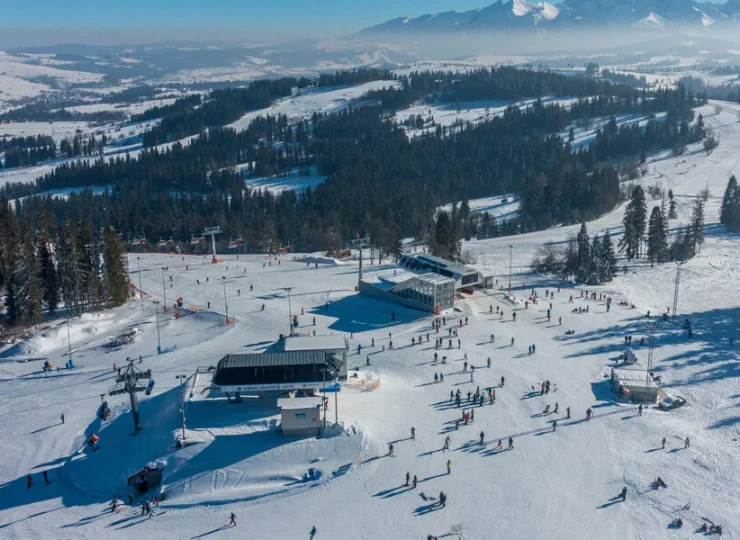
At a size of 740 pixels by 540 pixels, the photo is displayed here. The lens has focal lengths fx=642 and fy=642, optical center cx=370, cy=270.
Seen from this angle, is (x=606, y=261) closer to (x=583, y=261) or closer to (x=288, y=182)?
(x=583, y=261)

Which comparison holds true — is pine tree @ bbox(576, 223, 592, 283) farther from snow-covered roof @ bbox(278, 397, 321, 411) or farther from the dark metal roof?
snow-covered roof @ bbox(278, 397, 321, 411)

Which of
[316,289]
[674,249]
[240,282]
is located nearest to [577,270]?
[674,249]

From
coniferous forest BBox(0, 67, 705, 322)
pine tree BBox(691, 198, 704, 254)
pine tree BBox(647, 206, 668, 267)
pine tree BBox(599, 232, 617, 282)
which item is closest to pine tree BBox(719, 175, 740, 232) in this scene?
pine tree BBox(691, 198, 704, 254)

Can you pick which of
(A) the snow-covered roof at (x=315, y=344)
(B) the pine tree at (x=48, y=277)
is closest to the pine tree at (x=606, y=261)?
(A) the snow-covered roof at (x=315, y=344)

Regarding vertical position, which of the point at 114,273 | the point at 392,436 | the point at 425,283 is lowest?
the point at 392,436

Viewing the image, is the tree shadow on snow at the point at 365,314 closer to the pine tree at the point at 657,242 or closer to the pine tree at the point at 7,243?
the pine tree at the point at 7,243

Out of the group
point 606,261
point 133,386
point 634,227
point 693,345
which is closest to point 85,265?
point 133,386

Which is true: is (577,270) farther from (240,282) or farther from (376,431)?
(376,431)
